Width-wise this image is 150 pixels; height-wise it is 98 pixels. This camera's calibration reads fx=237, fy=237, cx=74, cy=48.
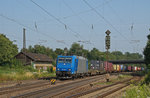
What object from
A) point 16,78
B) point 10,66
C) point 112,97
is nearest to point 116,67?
point 10,66

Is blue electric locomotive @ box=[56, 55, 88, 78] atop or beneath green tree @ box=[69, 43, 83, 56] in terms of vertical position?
beneath

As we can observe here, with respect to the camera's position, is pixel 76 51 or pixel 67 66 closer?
pixel 67 66

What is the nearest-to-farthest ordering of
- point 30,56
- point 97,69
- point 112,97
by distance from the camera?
point 112,97, point 97,69, point 30,56

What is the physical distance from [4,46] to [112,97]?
58.4 meters

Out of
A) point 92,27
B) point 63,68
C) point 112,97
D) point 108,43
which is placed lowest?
point 112,97

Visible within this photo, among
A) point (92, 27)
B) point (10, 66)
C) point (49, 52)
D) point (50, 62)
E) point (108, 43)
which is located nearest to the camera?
point (108, 43)

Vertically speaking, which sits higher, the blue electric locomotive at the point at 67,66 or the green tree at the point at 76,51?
the green tree at the point at 76,51

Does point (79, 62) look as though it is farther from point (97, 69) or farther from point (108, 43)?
point (97, 69)

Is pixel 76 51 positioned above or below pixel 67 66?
above

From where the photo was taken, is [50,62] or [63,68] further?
[50,62]

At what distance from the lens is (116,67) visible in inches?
2630

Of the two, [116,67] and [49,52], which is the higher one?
[49,52]

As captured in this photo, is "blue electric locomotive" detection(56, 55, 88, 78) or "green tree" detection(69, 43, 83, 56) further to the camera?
"green tree" detection(69, 43, 83, 56)

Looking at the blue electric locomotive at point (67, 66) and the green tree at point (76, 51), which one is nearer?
the blue electric locomotive at point (67, 66)
